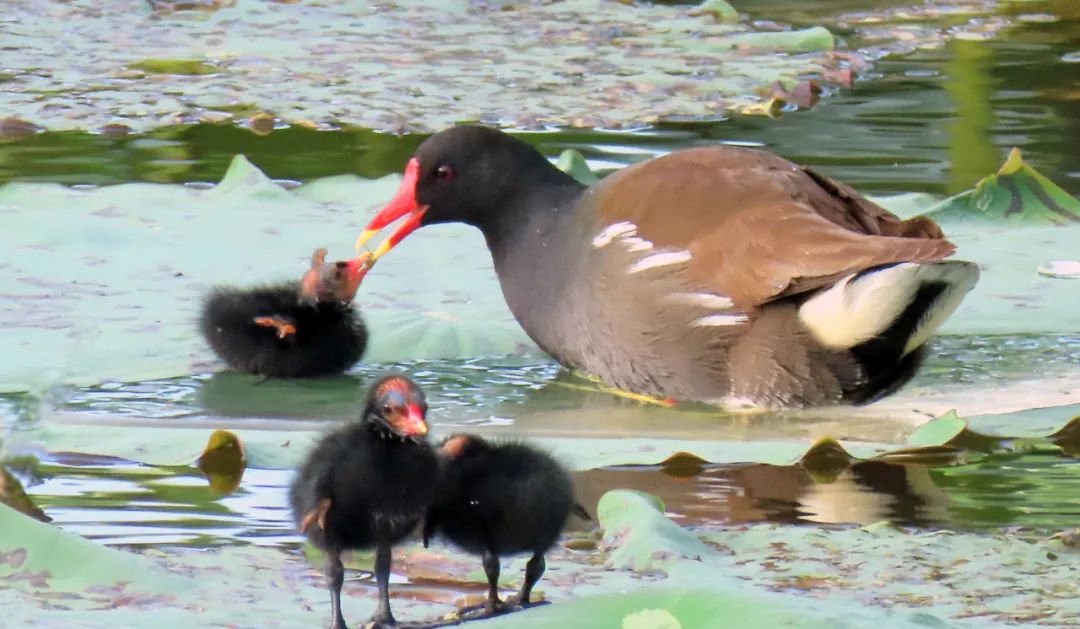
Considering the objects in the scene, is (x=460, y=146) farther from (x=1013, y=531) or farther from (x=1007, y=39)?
(x=1007, y=39)

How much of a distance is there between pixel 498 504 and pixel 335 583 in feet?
0.89

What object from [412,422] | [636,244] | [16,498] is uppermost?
[412,422]

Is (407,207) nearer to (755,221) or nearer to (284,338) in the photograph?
(284,338)

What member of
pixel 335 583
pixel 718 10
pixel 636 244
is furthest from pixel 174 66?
pixel 335 583

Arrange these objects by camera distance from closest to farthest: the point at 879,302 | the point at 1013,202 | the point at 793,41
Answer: the point at 879,302 → the point at 1013,202 → the point at 793,41

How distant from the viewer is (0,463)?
4.05 m

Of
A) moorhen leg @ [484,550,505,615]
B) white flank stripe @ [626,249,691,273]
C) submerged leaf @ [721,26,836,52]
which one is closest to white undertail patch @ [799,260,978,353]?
white flank stripe @ [626,249,691,273]

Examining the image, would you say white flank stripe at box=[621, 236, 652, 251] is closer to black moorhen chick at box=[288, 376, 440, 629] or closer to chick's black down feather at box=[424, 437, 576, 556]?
chick's black down feather at box=[424, 437, 576, 556]

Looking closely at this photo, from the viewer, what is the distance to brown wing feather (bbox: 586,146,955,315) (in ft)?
15.0

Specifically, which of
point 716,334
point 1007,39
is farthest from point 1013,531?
point 1007,39

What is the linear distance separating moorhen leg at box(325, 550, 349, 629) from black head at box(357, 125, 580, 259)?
90.3 inches

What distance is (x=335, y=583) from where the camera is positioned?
307cm

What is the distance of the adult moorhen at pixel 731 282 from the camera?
15.1ft

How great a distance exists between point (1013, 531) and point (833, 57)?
505 cm
